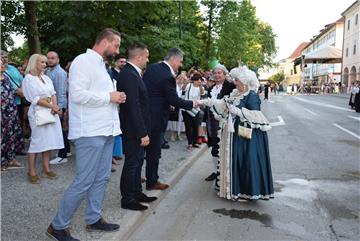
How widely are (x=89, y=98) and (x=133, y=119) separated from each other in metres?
1.00

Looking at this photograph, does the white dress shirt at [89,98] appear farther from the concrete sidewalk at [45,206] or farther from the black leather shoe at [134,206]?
the black leather shoe at [134,206]

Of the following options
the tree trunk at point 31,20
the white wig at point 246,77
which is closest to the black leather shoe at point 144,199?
the white wig at point 246,77

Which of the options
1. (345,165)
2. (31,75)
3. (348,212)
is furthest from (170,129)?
(348,212)

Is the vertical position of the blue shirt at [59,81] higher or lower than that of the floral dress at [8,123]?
higher

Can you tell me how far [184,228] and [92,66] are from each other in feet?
7.29

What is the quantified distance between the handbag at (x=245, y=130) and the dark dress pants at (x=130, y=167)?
146 centimetres

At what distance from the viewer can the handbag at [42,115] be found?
6.24 metres

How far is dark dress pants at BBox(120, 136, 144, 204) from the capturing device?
510cm

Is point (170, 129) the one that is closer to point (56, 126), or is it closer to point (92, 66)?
point (56, 126)

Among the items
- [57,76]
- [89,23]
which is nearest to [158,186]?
[57,76]

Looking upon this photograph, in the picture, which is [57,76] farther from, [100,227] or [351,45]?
[351,45]

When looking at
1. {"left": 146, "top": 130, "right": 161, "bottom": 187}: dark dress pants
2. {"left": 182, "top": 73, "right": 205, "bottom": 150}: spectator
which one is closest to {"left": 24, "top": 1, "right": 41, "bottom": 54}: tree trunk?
{"left": 182, "top": 73, "right": 205, "bottom": 150}: spectator

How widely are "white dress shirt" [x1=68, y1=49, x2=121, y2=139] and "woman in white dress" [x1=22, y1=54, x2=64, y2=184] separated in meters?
2.40

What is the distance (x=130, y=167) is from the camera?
5.18m
